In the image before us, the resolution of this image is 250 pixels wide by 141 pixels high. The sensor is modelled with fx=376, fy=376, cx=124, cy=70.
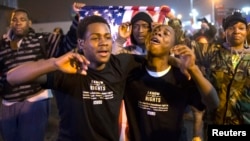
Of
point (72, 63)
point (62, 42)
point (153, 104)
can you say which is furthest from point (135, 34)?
point (72, 63)

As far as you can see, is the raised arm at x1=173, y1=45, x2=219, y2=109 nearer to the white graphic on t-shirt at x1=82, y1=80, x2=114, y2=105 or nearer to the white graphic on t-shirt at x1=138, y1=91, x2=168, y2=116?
the white graphic on t-shirt at x1=138, y1=91, x2=168, y2=116

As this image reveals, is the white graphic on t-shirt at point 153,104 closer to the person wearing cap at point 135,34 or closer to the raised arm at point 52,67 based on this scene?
the raised arm at point 52,67

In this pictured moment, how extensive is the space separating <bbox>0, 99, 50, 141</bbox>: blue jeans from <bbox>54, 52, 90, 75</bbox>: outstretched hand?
1.93m

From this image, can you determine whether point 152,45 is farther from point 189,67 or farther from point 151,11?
point 151,11

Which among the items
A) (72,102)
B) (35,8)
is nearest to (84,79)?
(72,102)

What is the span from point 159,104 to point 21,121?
1.99 m

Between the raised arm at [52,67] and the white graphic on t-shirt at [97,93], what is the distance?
0.26 m

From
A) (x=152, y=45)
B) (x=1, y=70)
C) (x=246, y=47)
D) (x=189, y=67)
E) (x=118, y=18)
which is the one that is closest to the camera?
(x=189, y=67)

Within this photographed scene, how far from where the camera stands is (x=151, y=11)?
454 centimetres

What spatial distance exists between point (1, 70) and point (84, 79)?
73.0 inches

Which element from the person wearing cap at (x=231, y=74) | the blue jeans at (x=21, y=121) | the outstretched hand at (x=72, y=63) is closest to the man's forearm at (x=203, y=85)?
the outstretched hand at (x=72, y=63)

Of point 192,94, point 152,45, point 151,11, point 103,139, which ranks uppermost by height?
point 151,11

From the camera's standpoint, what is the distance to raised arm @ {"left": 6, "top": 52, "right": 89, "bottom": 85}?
8.11ft

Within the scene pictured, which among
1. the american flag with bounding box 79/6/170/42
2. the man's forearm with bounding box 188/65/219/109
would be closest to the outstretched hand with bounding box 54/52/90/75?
the man's forearm with bounding box 188/65/219/109
